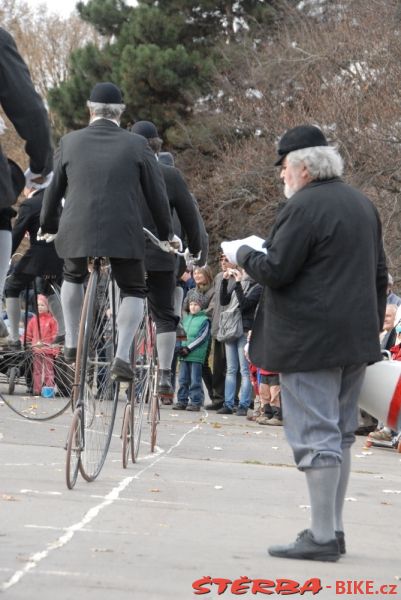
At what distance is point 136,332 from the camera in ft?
29.8

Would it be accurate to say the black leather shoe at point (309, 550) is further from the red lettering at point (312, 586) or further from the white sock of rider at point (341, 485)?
the red lettering at point (312, 586)

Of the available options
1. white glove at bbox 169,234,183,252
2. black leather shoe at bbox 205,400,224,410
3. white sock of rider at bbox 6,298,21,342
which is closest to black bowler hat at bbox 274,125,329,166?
white glove at bbox 169,234,183,252

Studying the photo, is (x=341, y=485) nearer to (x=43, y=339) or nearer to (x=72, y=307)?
(x=72, y=307)

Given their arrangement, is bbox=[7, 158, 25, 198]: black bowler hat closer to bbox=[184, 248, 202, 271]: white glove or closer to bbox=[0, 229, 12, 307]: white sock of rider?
bbox=[0, 229, 12, 307]: white sock of rider

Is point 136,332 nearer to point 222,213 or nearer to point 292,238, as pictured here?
point 292,238

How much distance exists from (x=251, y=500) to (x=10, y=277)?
13.6 ft

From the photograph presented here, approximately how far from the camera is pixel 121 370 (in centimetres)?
850

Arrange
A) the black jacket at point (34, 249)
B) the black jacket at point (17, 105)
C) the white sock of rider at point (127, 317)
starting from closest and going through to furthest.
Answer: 1. the black jacket at point (17, 105)
2. the white sock of rider at point (127, 317)
3. the black jacket at point (34, 249)

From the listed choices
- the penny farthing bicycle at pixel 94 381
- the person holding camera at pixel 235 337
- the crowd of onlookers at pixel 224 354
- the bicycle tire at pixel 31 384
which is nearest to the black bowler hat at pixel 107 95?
the penny farthing bicycle at pixel 94 381

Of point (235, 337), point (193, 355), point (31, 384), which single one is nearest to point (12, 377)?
point (31, 384)

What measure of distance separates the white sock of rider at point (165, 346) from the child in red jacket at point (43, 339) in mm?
1725

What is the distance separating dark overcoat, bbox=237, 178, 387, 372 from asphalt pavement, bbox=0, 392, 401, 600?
38.0 inches

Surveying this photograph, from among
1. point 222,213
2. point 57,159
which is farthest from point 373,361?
point 222,213

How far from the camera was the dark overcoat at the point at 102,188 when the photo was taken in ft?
26.3
